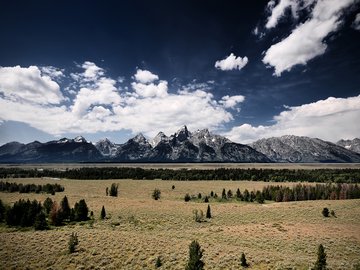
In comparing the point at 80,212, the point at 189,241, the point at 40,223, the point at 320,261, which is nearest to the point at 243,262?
the point at 320,261

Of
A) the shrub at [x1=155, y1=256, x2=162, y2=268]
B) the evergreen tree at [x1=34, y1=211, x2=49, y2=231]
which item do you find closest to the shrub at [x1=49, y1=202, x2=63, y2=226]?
the evergreen tree at [x1=34, y1=211, x2=49, y2=231]

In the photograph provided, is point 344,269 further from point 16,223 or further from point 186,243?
point 16,223

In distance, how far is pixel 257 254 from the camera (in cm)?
3378

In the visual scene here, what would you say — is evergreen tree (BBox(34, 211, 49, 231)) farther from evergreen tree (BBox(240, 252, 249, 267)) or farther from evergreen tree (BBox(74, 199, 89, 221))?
evergreen tree (BBox(240, 252, 249, 267))

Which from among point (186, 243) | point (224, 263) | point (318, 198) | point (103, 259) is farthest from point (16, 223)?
point (318, 198)

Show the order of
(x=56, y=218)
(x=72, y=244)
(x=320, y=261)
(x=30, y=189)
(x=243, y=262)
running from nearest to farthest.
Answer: (x=320, y=261) → (x=243, y=262) → (x=72, y=244) → (x=56, y=218) → (x=30, y=189)

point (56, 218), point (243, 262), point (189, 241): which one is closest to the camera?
point (243, 262)

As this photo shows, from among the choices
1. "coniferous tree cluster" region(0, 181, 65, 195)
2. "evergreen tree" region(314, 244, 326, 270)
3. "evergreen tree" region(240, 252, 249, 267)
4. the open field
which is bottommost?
"coniferous tree cluster" region(0, 181, 65, 195)

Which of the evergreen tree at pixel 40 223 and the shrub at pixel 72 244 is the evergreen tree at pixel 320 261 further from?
the evergreen tree at pixel 40 223

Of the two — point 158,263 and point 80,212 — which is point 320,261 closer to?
point 158,263

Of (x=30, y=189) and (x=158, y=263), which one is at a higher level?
(x=158, y=263)

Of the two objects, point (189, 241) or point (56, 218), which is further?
point (56, 218)

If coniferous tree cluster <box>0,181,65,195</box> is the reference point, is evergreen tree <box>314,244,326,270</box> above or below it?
above

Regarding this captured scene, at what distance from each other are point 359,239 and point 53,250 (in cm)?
4666
